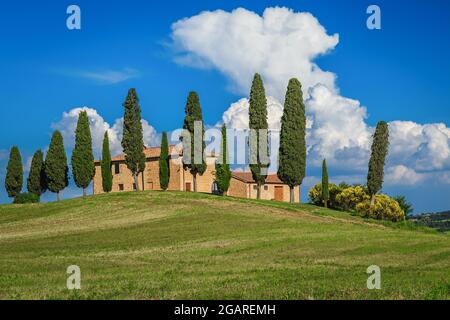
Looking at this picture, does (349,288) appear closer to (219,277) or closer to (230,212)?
(219,277)

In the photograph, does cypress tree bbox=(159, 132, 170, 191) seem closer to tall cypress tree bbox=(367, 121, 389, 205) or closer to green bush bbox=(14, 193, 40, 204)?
green bush bbox=(14, 193, 40, 204)

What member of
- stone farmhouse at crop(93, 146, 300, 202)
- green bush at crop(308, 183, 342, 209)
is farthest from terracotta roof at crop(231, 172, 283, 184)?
green bush at crop(308, 183, 342, 209)

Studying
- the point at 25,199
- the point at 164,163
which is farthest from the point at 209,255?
the point at 25,199

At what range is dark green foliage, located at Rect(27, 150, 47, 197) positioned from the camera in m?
77.7

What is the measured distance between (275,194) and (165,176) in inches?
773

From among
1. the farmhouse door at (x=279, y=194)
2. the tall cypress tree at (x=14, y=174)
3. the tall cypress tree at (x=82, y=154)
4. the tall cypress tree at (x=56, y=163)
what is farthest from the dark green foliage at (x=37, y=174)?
the farmhouse door at (x=279, y=194)

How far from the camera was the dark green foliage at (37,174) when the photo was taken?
7769cm

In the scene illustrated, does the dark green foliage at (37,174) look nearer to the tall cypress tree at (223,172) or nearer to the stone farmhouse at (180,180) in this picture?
the stone farmhouse at (180,180)

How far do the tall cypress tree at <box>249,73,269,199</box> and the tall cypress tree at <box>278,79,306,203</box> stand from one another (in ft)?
7.78

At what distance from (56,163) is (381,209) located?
39.3m

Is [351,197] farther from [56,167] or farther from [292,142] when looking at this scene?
[56,167]

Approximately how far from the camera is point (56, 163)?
70250 mm
